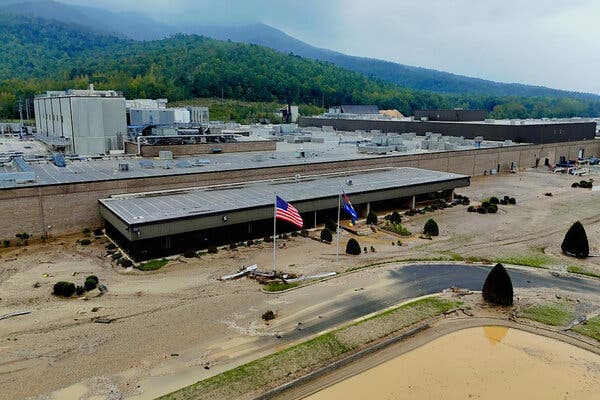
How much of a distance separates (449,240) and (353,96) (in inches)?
5724

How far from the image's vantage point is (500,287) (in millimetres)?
24562

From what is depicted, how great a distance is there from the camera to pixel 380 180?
49219mm

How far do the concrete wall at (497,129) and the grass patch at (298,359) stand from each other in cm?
6678

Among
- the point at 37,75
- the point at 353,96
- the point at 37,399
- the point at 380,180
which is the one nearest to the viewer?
the point at 37,399

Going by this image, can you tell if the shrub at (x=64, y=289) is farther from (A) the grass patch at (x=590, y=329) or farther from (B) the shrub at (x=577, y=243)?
(B) the shrub at (x=577, y=243)

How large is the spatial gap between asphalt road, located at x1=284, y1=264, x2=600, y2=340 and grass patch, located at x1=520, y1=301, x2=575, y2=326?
2588mm

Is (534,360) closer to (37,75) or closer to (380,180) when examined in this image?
(380,180)

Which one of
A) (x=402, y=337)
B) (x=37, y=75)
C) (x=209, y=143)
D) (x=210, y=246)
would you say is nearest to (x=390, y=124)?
(x=209, y=143)

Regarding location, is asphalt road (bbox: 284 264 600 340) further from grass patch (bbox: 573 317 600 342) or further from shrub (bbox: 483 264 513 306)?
grass patch (bbox: 573 317 600 342)

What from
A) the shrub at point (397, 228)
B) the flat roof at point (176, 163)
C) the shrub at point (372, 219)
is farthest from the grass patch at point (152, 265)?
the shrub at point (397, 228)

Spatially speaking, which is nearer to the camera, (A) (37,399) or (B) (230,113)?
(A) (37,399)

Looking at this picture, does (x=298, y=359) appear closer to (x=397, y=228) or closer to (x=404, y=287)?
(x=404, y=287)

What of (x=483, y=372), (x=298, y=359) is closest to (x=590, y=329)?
(x=483, y=372)

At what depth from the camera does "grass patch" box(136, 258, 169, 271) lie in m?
29.5
